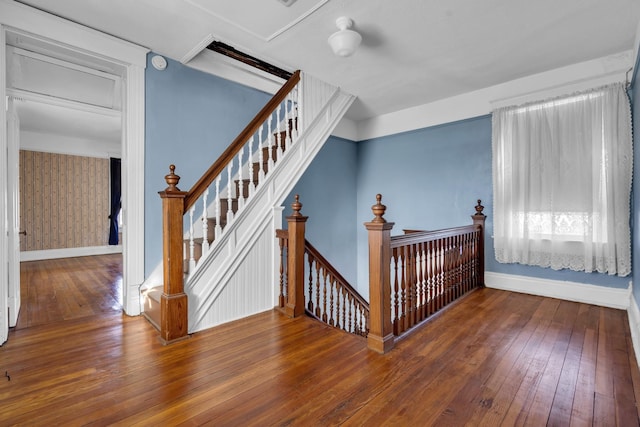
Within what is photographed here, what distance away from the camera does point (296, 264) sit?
2850mm

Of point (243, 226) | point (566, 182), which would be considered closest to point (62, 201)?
point (243, 226)

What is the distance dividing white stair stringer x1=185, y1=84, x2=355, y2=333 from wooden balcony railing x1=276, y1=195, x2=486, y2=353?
161 mm

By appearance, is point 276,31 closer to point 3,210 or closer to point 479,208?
point 3,210

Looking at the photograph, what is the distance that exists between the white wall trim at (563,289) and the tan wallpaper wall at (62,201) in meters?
7.80

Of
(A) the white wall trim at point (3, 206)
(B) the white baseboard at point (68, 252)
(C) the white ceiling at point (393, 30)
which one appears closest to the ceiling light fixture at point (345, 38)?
(C) the white ceiling at point (393, 30)

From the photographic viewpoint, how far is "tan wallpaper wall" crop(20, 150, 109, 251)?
5980mm

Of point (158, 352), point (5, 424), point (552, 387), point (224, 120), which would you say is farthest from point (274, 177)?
point (552, 387)

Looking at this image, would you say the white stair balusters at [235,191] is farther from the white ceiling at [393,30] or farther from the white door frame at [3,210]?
the white door frame at [3,210]

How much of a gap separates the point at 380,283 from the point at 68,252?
7.20 m

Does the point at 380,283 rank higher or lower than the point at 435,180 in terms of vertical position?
lower

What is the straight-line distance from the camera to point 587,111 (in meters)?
3.09

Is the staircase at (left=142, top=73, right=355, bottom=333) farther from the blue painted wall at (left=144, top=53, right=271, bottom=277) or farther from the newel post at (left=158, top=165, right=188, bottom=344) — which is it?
the blue painted wall at (left=144, top=53, right=271, bottom=277)

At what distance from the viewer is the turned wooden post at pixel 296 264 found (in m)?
2.80

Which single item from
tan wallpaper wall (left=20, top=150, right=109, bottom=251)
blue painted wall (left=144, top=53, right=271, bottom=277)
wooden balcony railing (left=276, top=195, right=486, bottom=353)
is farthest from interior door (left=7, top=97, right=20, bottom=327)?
tan wallpaper wall (left=20, top=150, right=109, bottom=251)
